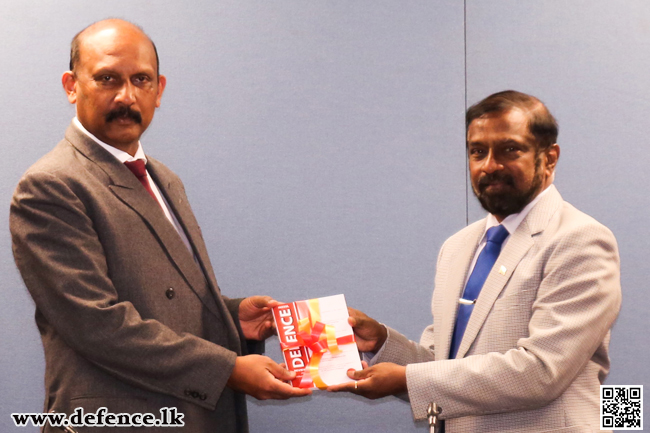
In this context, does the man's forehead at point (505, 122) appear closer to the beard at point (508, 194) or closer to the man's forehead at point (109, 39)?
the beard at point (508, 194)

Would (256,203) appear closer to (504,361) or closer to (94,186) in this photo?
(94,186)

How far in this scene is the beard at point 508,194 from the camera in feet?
7.27

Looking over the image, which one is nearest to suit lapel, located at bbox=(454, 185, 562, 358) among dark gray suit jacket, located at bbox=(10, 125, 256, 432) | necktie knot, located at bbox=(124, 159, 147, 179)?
dark gray suit jacket, located at bbox=(10, 125, 256, 432)

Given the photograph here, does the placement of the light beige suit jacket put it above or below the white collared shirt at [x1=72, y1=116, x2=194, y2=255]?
below

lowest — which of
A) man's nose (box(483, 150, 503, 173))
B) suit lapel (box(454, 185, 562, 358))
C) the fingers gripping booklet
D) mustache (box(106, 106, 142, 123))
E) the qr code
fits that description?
the qr code

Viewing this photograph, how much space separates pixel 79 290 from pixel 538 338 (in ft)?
4.30

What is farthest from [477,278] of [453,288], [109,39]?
[109,39]

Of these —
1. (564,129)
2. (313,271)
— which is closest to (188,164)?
(313,271)

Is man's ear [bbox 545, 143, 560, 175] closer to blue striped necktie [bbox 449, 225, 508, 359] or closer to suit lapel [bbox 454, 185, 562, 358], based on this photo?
suit lapel [bbox 454, 185, 562, 358]

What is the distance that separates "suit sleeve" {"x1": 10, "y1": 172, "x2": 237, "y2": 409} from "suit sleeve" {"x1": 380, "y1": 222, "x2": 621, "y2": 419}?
2.85 feet

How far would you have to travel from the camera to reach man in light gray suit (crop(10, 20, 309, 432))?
6.36 ft

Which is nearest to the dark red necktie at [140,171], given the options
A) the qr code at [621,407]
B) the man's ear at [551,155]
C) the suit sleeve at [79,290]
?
the suit sleeve at [79,290]

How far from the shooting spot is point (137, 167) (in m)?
2.19

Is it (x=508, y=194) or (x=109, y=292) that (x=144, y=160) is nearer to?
(x=109, y=292)
